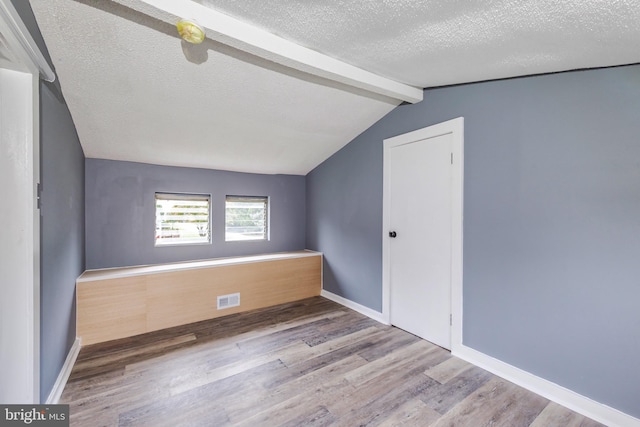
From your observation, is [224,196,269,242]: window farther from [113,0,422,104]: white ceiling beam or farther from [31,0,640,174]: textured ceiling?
[113,0,422,104]: white ceiling beam

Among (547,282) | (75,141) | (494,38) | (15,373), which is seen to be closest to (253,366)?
(15,373)

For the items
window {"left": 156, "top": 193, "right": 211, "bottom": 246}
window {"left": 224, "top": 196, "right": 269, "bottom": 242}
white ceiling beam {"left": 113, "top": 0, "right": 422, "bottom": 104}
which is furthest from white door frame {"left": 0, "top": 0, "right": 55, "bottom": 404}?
window {"left": 224, "top": 196, "right": 269, "bottom": 242}

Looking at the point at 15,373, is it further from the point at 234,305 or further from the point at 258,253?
the point at 258,253

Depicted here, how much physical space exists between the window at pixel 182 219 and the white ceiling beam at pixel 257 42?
2.21 meters

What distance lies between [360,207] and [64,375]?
2.89 metres

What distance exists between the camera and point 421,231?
260 centimetres

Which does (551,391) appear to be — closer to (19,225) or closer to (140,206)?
(19,225)

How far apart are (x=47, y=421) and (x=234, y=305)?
182 cm

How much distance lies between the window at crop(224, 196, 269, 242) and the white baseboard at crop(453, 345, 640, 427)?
9.05 feet

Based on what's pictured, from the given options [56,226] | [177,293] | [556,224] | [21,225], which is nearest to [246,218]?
[177,293]

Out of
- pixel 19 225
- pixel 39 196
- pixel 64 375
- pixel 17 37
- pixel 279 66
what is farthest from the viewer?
pixel 279 66

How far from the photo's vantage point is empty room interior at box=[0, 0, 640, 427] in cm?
138

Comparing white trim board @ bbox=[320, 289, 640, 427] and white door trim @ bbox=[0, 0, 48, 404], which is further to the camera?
white trim board @ bbox=[320, 289, 640, 427]

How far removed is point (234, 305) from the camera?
3168 mm
